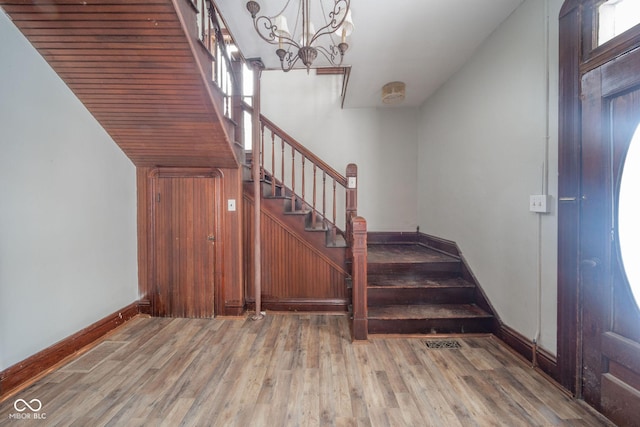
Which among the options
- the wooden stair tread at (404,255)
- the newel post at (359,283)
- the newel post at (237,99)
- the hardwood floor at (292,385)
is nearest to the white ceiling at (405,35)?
the newel post at (237,99)

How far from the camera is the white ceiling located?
2002 mm

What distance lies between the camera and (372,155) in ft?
13.6

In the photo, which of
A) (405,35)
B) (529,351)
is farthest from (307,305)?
(405,35)

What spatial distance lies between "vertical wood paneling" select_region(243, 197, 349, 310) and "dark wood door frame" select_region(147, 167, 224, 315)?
0.29m

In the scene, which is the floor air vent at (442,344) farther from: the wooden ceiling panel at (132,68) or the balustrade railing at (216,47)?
the balustrade railing at (216,47)

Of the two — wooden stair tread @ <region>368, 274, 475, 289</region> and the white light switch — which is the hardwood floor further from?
the white light switch

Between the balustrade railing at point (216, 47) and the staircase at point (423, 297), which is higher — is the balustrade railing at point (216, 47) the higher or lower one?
the higher one

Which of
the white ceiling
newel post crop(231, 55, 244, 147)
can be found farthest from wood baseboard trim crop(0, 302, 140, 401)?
the white ceiling

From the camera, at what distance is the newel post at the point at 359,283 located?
A: 2.37m

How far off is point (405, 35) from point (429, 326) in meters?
2.70

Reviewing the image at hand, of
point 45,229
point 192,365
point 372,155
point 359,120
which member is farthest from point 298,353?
point 359,120

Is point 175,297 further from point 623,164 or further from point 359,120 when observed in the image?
point 623,164

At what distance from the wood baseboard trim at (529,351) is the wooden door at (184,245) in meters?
2.91

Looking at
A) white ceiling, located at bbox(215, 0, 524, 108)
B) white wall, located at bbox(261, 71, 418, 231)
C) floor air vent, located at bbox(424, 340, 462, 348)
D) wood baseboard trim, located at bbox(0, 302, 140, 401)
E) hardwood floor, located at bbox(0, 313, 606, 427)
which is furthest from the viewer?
white wall, located at bbox(261, 71, 418, 231)
